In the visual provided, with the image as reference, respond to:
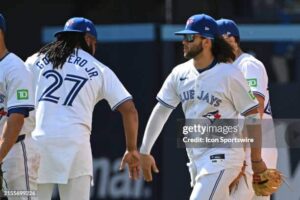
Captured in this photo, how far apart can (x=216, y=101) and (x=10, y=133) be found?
5.29 feet

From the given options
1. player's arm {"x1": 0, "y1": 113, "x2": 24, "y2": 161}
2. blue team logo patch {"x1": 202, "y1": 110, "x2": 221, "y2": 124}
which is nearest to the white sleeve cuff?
blue team logo patch {"x1": 202, "y1": 110, "x2": 221, "y2": 124}

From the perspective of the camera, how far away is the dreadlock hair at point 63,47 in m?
6.78

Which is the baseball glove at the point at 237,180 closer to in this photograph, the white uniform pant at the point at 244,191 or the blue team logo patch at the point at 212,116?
the white uniform pant at the point at 244,191

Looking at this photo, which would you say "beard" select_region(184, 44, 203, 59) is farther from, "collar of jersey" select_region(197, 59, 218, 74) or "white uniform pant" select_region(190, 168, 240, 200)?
"white uniform pant" select_region(190, 168, 240, 200)


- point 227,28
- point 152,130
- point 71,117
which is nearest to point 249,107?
point 152,130

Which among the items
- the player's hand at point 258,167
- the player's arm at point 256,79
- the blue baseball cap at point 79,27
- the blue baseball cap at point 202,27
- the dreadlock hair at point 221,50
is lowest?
the player's hand at point 258,167

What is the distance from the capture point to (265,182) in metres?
7.15

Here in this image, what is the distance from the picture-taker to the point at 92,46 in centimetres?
702

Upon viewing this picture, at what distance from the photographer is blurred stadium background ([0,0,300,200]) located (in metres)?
10.3

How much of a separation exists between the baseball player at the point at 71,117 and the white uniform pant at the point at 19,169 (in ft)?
1.07

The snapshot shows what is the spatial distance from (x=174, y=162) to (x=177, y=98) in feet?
9.99

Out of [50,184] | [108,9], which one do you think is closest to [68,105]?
[50,184]

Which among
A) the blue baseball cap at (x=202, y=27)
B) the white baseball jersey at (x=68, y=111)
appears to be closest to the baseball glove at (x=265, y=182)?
the blue baseball cap at (x=202, y=27)

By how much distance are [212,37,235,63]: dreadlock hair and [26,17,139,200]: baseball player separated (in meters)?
0.97
